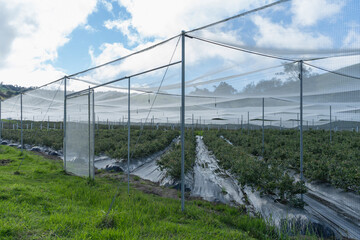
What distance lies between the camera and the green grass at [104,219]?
270 centimetres

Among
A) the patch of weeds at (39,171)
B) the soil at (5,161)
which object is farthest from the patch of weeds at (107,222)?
the soil at (5,161)

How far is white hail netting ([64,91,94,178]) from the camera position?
Answer: 18.9 ft

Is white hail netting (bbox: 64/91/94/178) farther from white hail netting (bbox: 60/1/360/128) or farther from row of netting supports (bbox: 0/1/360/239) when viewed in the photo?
white hail netting (bbox: 60/1/360/128)

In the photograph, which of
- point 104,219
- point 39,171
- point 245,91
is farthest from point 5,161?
point 245,91

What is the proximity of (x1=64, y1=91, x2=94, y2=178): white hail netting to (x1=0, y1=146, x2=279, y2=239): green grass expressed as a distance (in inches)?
56.2

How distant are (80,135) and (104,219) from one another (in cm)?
366

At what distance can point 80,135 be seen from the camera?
6.11 meters

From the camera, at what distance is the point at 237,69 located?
479 centimetres

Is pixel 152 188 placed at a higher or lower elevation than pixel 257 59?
lower

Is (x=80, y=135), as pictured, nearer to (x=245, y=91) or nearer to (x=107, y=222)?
(x=107, y=222)

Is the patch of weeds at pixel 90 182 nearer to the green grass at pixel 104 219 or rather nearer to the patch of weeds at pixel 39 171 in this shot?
the green grass at pixel 104 219

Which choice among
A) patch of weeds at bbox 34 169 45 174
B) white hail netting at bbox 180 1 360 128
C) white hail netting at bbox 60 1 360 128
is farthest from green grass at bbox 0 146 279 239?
white hail netting at bbox 180 1 360 128

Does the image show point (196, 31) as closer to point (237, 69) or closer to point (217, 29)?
point (217, 29)

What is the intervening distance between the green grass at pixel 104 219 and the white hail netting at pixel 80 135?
1.43 metres
